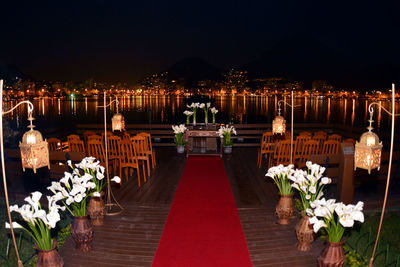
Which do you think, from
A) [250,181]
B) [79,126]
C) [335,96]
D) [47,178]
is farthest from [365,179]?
[335,96]

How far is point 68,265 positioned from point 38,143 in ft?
5.51

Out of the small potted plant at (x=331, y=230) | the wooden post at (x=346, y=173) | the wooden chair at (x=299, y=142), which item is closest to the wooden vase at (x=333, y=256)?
the small potted plant at (x=331, y=230)

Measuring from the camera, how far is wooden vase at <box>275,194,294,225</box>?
530cm

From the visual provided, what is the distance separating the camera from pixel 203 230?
16.9 feet

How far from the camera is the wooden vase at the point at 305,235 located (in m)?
4.48

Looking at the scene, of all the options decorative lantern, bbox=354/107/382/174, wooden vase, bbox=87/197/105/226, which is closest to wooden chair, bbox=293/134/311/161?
decorative lantern, bbox=354/107/382/174

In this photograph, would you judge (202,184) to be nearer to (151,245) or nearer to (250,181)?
(250,181)

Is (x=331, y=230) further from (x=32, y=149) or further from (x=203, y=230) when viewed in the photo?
(x=32, y=149)

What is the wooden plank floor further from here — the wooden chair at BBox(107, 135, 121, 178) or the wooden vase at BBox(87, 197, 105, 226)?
the wooden chair at BBox(107, 135, 121, 178)

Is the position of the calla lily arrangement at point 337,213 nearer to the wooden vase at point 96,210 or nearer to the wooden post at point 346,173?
the wooden post at point 346,173

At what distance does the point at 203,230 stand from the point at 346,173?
2.66 metres

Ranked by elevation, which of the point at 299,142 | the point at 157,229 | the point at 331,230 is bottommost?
the point at 157,229

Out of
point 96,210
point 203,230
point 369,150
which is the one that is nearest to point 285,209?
point 203,230

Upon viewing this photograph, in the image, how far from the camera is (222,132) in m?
11.2
